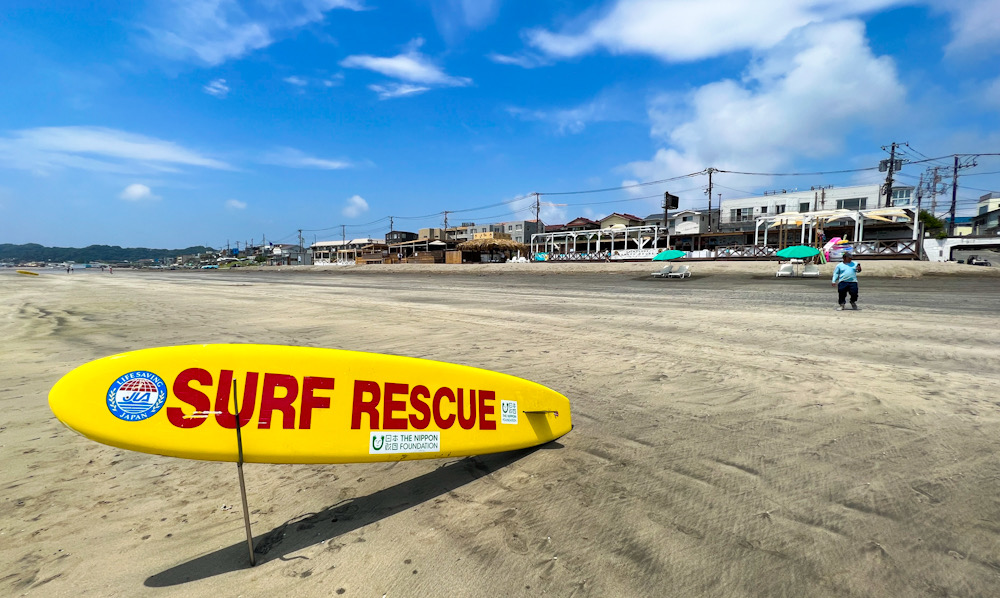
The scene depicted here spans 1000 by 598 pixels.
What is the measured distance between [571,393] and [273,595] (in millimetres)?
3598

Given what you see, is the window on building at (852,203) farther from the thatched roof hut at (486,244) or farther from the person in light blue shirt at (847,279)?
the person in light blue shirt at (847,279)

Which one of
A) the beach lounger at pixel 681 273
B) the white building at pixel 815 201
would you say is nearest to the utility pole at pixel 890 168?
the white building at pixel 815 201

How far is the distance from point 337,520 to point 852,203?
247ft

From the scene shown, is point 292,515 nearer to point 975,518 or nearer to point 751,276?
point 975,518

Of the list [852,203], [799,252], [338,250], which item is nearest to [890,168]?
[852,203]

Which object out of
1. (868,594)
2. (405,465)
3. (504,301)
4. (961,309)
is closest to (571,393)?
(405,465)

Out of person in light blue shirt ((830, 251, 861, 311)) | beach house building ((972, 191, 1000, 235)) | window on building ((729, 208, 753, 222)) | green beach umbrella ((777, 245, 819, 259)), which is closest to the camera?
person in light blue shirt ((830, 251, 861, 311))

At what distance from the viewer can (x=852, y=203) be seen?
188 ft

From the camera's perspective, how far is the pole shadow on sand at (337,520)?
2.26 meters

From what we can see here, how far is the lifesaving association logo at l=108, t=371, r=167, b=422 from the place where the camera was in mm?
2191

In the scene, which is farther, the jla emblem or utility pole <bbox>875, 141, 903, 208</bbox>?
utility pole <bbox>875, 141, 903, 208</bbox>

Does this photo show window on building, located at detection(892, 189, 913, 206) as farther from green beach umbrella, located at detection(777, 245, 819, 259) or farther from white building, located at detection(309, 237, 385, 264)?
white building, located at detection(309, 237, 385, 264)

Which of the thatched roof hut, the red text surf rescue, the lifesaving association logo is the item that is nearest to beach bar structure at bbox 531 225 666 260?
the thatched roof hut

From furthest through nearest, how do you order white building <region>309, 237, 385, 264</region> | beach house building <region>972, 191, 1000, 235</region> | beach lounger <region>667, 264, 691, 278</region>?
1. white building <region>309, 237, 385, 264</region>
2. beach house building <region>972, 191, 1000, 235</region>
3. beach lounger <region>667, 264, 691, 278</region>
